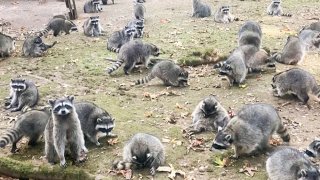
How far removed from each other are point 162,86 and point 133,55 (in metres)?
1.22

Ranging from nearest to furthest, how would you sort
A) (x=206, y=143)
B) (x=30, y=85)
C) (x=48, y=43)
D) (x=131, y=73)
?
(x=206, y=143) < (x=30, y=85) < (x=131, y=73) < (x=48, y=43)

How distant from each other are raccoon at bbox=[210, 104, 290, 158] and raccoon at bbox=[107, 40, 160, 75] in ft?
14.6

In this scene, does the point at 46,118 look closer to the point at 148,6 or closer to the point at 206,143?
the point at 206,143

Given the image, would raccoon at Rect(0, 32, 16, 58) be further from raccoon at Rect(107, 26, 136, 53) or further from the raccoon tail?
the raccoon tail

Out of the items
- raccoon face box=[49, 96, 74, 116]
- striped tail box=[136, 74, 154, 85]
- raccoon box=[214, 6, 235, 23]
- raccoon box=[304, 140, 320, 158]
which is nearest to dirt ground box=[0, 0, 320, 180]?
striped tail box=[136, 74, 154, 85]

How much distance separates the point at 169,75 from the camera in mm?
10008

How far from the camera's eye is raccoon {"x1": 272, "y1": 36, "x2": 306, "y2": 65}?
1097 centimetres

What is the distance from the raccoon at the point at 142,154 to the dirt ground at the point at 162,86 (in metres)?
0.15

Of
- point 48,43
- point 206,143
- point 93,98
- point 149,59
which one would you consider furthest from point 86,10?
point 206,143

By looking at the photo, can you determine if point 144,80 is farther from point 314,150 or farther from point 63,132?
point 314,150

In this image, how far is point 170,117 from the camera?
328 inches

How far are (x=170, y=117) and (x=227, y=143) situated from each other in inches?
73.9

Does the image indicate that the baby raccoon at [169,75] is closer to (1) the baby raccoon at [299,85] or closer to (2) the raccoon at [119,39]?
(1) the baby raccoon at [299,85]

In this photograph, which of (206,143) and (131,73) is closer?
(206,143)
